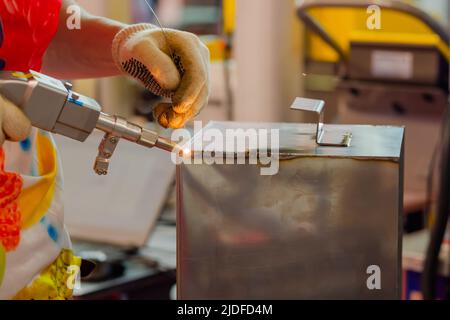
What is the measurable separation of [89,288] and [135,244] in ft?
0.83

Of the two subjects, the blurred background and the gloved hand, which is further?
the blurred background

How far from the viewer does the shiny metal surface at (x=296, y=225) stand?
868 mm

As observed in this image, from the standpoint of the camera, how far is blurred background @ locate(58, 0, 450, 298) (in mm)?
2195

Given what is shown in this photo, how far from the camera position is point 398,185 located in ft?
2.85

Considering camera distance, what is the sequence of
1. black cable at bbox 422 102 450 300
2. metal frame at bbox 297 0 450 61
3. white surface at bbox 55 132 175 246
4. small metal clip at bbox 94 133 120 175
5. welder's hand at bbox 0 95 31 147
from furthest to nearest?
metal frame at bbox 297 0 450 61, black cable at bbox 422 102 450 300, white surface at bbox 55 132 175 246, small metal clip at bbox 94 133 120 175, welder's hand at bbox 0 95 31 147

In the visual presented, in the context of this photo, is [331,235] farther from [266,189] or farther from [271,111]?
[271,111]

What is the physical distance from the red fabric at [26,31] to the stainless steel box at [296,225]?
1.05 ft

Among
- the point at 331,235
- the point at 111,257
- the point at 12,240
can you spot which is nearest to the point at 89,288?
the point at 111,257

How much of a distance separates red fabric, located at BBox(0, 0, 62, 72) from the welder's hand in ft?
0.75

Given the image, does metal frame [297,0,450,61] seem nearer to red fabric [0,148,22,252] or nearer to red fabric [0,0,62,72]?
red fabric [0,0,62,72]

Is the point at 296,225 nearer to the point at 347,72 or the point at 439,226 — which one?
the point at 439,226

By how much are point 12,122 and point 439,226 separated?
1.40 m

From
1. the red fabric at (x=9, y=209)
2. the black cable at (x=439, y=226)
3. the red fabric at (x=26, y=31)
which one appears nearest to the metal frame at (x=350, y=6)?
the black cable at (x=439, y=226)

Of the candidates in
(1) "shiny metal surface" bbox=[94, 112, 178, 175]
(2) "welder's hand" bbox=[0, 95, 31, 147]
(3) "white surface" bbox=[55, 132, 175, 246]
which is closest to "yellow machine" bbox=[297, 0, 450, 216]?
(3) "white surface" bbox=[55, 132, 175, 246]
